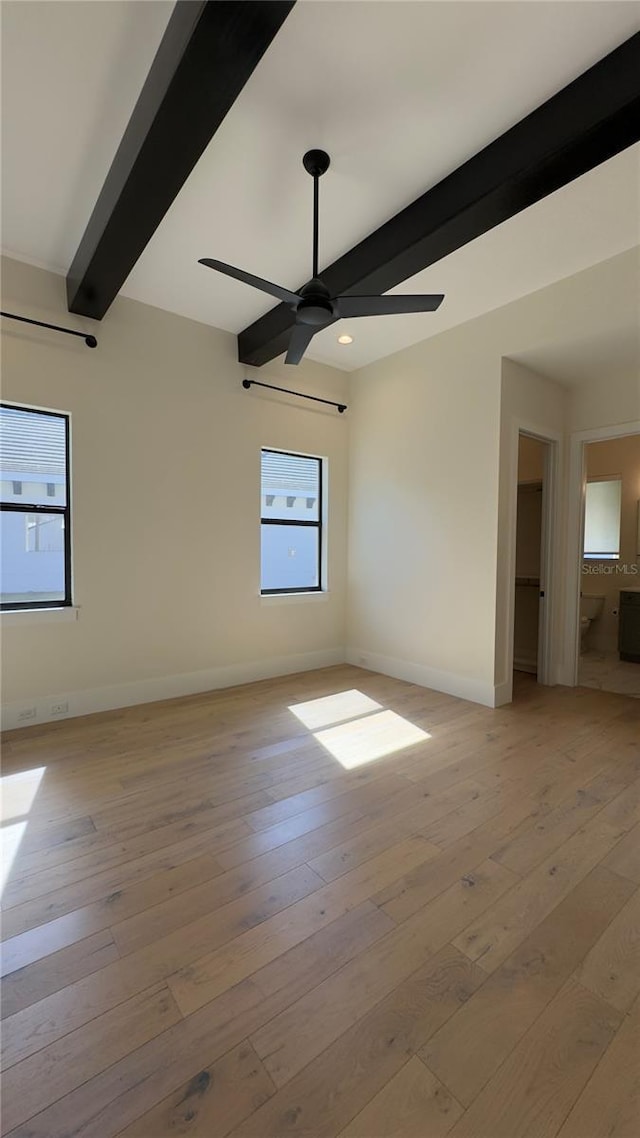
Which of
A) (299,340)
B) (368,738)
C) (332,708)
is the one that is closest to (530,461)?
(299,340)

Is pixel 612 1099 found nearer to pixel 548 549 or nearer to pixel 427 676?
pixel 427 676

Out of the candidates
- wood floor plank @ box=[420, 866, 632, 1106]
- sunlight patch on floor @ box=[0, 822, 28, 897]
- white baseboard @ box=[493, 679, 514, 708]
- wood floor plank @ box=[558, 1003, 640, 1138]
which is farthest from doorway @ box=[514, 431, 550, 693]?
sunlight patch on floor @ box=[0, 822, 28, 897]

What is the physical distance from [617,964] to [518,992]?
37 cm

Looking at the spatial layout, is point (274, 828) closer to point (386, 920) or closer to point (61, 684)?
point (386, 920)

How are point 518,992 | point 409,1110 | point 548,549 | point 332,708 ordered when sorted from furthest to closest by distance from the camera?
point 548,549 → point 332,708 → point 518,992 → point 409,1110

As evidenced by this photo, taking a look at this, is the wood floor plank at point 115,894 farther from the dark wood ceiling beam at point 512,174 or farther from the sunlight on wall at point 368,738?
the dark wood ceiling beam at point 512,174

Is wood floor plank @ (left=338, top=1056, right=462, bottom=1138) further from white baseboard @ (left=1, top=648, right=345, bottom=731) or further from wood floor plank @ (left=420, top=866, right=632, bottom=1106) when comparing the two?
white baseboard @ (left=1, top=648, right=345, bottom=731)

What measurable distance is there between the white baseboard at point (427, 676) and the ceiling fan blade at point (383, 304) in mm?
2846

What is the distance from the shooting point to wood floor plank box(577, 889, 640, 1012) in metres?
1.37

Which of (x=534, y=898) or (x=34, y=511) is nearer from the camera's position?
(x=534, y=898)

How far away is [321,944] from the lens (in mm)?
1517

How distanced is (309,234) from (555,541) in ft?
10.9

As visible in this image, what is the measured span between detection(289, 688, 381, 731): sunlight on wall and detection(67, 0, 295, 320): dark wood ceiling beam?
3.26 m

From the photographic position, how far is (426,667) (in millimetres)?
4297
